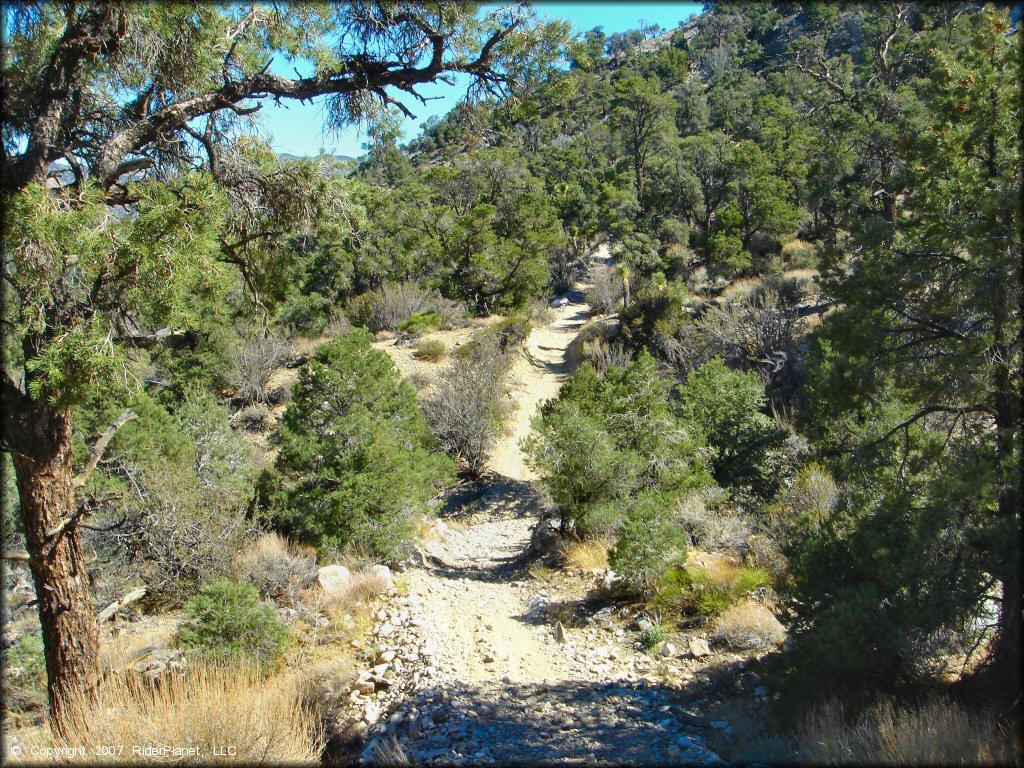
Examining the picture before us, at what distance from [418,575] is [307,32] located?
700 centimetres

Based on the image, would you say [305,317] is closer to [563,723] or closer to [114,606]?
[114,606]

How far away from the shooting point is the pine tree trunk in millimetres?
3814

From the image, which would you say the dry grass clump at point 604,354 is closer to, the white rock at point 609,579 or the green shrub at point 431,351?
the green shrub at point 431,351

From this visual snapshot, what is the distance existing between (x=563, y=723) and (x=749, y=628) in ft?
8.03

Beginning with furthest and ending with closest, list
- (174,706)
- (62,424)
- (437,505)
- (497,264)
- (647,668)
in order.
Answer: (497,264) → (437,505) → (647,668) → (62,424) → (174,706)

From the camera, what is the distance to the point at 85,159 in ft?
13.7

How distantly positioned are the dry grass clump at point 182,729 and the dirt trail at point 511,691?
1023 millimetres

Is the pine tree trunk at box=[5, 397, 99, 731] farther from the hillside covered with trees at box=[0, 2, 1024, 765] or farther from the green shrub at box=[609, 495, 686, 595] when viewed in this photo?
the green shrub at box=[609, 495, 686, 595]

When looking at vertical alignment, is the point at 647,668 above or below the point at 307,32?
below

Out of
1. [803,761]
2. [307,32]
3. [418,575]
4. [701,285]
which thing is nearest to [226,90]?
[307,32]

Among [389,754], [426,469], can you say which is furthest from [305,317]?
[389,754]

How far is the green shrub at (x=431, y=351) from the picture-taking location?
864 inches

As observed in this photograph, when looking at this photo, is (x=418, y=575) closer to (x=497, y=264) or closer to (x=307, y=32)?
(x=307, y=32)

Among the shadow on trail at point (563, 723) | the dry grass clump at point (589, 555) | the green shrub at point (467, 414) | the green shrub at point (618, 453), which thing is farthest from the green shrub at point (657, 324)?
the shadow on trail at point (563, 723)
